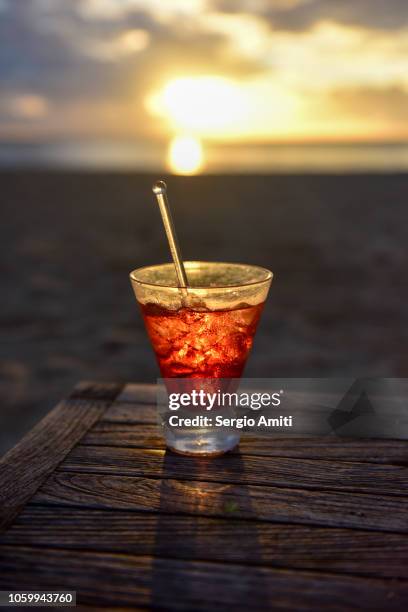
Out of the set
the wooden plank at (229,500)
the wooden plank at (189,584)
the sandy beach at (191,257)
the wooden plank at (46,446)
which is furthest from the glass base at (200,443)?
the sandy beach at (191,257)

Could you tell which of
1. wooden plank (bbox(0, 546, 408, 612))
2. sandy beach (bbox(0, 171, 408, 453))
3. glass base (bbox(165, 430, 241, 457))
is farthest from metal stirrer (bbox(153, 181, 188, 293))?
sandy beach (bbox(0, 171, 408, 453))

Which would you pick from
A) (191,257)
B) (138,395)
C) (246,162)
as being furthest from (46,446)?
(246,162)

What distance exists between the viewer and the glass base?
1594 mm

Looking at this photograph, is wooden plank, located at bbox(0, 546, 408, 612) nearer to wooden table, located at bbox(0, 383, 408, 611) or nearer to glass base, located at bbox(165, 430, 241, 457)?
wooden table, located at bbox(0, 383, 408, 611)

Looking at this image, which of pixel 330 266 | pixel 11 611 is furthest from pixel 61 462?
pixel 330 266

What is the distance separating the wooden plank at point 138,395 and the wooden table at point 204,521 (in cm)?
20

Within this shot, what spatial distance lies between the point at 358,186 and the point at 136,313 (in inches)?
612

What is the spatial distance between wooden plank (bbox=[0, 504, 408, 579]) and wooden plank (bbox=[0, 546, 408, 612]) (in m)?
0.03

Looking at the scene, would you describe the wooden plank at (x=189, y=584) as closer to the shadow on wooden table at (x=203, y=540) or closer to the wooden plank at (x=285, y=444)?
the shadow on wooden table at (x=203, y=540)

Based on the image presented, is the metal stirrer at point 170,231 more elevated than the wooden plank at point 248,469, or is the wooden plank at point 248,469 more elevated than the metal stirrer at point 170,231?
the metal stirrer at point 170,231

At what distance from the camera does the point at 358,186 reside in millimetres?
21344

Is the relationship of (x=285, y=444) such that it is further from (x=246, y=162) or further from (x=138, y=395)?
(x=246, y=162)

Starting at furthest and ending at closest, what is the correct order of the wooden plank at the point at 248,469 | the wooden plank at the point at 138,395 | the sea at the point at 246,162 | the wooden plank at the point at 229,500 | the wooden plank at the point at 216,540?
the sea at the point at 246,162 → the wooden plank at the point at 138,395 → the wooden plank at the point at 248,469 → the wooden plank at the point at 229,500 → the wooden plank at the point at 216,540

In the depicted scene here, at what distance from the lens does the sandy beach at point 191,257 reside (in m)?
5.91
